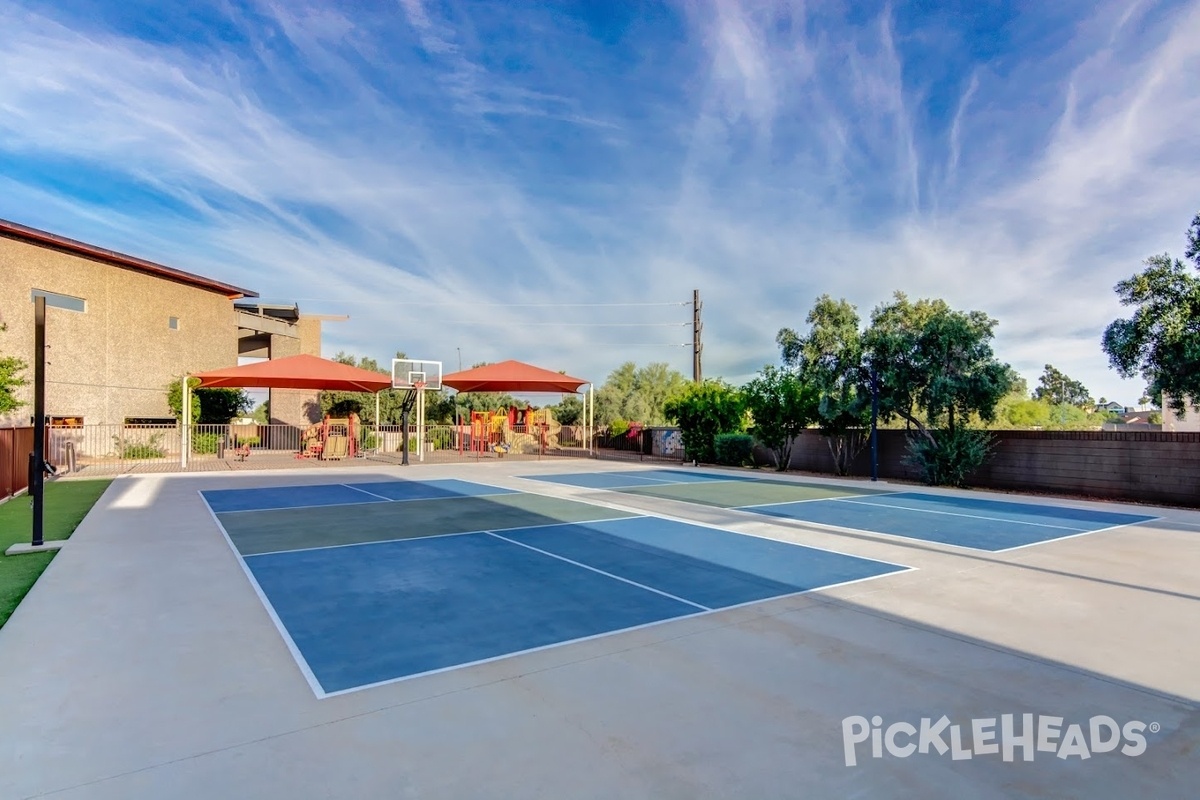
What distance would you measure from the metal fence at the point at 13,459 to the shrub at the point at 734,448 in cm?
1908

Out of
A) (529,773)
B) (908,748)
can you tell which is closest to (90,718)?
(529,773)

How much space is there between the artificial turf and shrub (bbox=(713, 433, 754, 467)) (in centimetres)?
1770

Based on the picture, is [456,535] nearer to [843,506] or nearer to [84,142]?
[843,506]

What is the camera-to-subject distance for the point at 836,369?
1823 cm

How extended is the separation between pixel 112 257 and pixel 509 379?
1562 centimetres

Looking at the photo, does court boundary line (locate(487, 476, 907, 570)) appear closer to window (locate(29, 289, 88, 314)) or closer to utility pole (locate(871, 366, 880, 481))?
utility pole (locate(871, 366, 880, 481))

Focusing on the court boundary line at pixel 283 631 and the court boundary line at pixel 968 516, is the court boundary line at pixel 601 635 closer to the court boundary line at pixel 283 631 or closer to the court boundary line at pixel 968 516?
the court boundary line at pixel 283 631

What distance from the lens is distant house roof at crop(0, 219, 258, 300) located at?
21656 mm

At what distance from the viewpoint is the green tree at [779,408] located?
20556 millimetres

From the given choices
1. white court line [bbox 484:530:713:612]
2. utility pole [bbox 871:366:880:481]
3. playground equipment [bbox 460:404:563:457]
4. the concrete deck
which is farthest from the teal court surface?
playground equipment [bbox 460:404:563:457]

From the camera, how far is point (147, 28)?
1413 centimetres

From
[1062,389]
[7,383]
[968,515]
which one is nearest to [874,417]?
[968,515]

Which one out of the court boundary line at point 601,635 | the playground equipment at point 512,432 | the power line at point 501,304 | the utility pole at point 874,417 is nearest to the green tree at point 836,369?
the utility pole at point 874,417

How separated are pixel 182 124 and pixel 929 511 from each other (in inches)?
784
